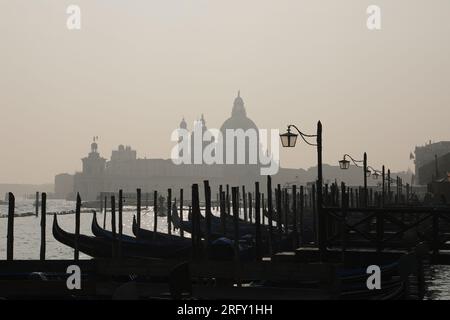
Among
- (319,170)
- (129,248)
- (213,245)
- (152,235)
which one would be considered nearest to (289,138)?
(319,170)

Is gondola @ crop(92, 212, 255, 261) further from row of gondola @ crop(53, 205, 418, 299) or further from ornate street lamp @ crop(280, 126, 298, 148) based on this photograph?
ornate street lamp @ crop(280, 126, 298, 148)

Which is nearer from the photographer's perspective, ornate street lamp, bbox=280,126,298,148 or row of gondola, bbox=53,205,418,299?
row of gondola, bbox=53,205,418,299

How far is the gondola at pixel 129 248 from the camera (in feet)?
47.9

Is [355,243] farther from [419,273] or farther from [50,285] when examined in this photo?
[50,285]

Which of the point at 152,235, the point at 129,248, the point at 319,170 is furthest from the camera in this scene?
the point at 152,235

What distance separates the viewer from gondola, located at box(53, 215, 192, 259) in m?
14.6

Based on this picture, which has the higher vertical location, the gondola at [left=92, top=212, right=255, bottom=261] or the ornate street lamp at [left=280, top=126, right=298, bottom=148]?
the ornate street lamp at [left=280, top=126, right=298, bottom=148]

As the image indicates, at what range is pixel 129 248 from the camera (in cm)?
1544

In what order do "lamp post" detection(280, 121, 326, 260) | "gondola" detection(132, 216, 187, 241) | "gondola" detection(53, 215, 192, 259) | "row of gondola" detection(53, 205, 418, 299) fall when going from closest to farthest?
"row of gondola" detection(53, 205, 418, 299), "lamp post" detection(280, 121, 326, 260), "gondola" detection(53, 215, 192, 259), "gondola" detection(132, 216, 187, 241)

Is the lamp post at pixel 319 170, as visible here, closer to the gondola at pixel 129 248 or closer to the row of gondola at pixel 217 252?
the row of gondola at pixel 217 252

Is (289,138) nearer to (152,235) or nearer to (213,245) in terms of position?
(213,245)

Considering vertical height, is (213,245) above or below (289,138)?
below

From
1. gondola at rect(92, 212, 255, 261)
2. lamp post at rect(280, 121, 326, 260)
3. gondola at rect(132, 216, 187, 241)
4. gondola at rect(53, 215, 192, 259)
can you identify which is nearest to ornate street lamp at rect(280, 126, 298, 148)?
lamp post at rect(280, 121, 326, 260)
